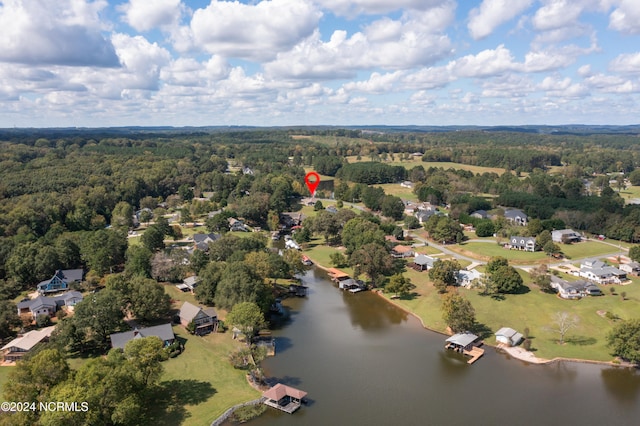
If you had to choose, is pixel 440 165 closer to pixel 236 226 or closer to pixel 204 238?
pixel 236 226

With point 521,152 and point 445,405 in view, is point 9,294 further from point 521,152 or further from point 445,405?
point 521,152

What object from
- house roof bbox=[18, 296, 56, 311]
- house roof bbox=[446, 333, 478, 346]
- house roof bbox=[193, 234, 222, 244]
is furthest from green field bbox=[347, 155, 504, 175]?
house roof bbox=[18, 296, 56, 311]

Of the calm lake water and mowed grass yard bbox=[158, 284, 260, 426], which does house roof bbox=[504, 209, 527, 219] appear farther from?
mowed grass yard bbox=[158, 284, 260, 426]

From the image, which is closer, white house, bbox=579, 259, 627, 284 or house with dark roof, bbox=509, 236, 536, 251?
white house, bbox=579, 259, 627, 284

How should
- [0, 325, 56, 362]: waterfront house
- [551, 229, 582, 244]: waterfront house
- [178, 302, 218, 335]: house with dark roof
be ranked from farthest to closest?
[551, 229, 582, 244]: waterfront house → [178, 302, 218, 335]: house with dark roof → [0, 325, 56, 362]: waterfront house

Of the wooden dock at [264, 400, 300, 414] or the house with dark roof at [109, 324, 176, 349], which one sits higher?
the house with dark roof at [109, 324, 176, 349]

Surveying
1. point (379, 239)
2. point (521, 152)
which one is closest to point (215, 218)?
point (379, 239)

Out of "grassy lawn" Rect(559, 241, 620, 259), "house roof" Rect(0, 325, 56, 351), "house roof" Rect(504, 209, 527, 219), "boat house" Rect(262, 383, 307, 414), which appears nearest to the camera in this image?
"boat house" Rect(262, 383, 307, 414)
